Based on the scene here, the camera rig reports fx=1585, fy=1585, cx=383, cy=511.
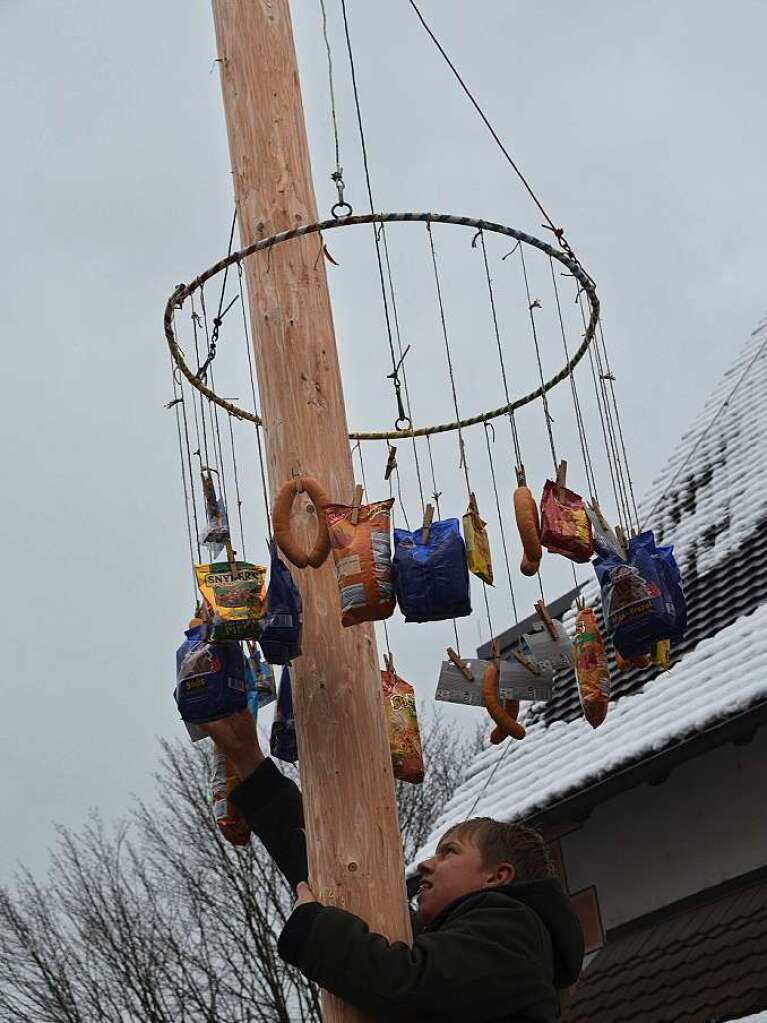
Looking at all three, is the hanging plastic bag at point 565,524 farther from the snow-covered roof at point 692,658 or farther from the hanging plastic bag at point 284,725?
the snow-covered roof at point 692,658

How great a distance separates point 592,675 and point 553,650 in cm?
14

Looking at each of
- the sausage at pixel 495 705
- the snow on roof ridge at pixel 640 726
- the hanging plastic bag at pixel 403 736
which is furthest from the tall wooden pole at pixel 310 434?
the snow on roof ridge at pixel 640 726

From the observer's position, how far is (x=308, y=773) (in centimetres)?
367

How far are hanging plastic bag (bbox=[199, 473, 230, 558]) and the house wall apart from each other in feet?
14.2

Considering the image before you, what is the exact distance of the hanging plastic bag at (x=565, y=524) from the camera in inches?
159

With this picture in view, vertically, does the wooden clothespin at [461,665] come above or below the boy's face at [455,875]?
above

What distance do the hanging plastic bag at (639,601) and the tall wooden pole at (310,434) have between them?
30.4 inches

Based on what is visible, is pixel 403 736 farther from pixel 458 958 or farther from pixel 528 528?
pixel 458 958

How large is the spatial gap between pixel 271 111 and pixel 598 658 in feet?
5.92

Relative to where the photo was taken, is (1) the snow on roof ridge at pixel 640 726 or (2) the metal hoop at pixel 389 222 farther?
(1) the snow on roof ridge at pixel 640 726

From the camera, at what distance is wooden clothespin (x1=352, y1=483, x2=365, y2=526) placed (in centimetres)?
375

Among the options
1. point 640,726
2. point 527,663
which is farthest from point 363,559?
point 640,726

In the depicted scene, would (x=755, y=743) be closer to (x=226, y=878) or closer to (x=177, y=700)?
(x=177, y=700)

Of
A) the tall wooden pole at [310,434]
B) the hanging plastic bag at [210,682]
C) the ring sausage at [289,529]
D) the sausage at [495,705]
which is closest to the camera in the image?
the tall wooden pole at [310,434]
